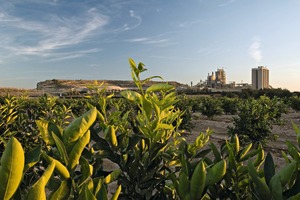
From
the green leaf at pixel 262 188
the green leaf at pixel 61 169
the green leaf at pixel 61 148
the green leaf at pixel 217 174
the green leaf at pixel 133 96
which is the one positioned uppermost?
the green leaf at pixel 133 96

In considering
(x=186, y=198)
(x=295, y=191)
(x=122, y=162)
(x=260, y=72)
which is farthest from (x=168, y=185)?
(x=260, y=72)

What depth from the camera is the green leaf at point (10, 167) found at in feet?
1.90

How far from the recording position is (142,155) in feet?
4.33

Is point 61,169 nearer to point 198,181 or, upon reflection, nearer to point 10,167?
point 10,167

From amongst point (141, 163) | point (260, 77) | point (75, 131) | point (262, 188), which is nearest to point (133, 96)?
point (141, 163)

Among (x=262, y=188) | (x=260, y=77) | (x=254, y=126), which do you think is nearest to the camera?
(x=262, y=188)

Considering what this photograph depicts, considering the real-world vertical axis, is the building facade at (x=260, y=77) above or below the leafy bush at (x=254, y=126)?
above

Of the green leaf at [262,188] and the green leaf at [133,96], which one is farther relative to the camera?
the green leaf at [133,96]

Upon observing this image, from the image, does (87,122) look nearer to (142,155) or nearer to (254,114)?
(142,155)

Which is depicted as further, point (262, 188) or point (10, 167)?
point (262, 188)

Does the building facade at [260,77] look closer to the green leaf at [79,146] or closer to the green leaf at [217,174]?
the green leaf at [217,174]

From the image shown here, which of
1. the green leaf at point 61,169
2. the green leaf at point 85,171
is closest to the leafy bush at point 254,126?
the green leaf at point 85,171

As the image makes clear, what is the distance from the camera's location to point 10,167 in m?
0.58

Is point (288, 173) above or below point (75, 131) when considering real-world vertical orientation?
below
